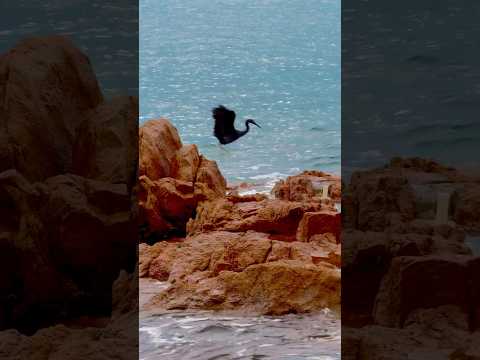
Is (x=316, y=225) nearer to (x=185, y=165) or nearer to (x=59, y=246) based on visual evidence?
(x=185, y=165)

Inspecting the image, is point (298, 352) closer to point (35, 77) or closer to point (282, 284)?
point (282, 284)

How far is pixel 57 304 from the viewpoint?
371 cm

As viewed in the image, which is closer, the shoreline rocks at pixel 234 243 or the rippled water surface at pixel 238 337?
the rippled water surface at pixel 238 337

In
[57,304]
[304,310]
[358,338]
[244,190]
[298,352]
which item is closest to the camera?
[358,338]

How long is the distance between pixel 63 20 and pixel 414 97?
4.85 feet

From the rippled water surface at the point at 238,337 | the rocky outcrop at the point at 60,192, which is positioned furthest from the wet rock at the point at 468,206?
the rippled water surface at the point at 238,337

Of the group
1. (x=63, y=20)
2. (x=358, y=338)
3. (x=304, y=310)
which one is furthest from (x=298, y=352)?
(x=63, y=20)

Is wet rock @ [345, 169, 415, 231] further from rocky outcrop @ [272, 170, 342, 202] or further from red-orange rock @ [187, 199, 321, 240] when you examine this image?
rocky outcrop @ [272, 170, 342, 202]

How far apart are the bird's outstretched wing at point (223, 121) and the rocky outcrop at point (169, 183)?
163 centimetres

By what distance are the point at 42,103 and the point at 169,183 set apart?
5.26m

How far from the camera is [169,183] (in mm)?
9141

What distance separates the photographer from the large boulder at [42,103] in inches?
148

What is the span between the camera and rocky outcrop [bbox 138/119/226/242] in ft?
29.7

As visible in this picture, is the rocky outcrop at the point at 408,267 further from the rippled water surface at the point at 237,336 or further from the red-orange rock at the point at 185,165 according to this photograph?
the red-orange rock at the point at 185,165
